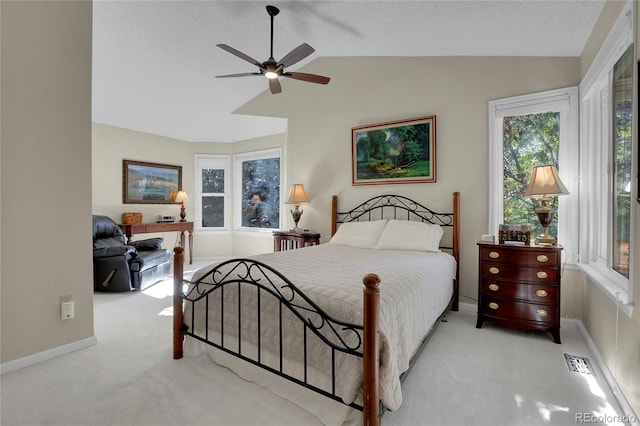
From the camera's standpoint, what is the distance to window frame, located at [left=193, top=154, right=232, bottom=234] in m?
6.45

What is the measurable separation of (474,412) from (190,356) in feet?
6.29

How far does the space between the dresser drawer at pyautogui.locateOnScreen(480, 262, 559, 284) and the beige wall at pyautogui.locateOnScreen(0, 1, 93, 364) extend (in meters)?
3.48

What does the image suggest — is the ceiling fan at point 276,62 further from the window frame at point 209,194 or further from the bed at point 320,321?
the window frame at point 209,194

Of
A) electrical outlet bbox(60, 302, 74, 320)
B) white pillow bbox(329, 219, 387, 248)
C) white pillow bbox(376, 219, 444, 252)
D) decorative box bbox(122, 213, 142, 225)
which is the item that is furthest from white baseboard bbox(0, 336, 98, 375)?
decorative box bbox(122, 213, 142, 225)

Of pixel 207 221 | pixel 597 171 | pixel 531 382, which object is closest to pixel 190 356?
pixel 531 382

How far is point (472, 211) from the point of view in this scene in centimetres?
Result: 338

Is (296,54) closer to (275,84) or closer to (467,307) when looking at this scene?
(275,84)

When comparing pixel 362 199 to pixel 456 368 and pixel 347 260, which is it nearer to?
pixel 347 260

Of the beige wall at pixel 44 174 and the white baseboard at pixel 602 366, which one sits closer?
the white baseboard at pixel 602 366

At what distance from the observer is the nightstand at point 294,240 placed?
4.29 metres

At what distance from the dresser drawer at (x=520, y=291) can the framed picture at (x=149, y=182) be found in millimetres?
5575

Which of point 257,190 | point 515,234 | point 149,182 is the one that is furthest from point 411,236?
point 149,182

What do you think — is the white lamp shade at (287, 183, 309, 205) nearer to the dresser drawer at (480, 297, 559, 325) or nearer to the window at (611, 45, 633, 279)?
the dresser drawer at (480, 297, 559, 325)

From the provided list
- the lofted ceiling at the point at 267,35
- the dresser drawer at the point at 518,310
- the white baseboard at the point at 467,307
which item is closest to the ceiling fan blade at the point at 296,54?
the lofted ceiling at the point at 267,35
